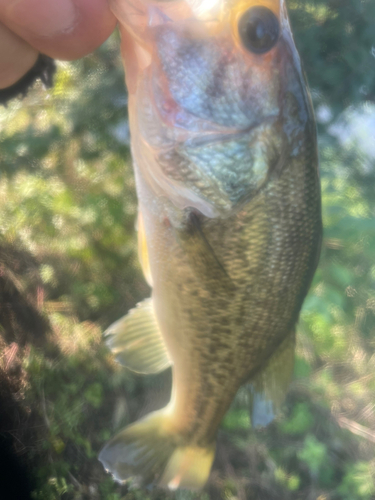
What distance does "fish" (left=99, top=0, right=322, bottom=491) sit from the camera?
372 mm

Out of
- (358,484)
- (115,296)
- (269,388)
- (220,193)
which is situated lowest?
(358,484)

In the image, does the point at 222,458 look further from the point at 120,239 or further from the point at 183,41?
the point at 183,41

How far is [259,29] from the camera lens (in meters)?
0.37

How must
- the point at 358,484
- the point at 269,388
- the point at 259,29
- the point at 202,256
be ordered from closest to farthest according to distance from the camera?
the point at 259,29
the point at 202,256
the point at 269,388
the point at 358,484

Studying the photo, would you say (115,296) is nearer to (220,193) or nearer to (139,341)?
(139,341)

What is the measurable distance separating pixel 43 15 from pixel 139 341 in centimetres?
57

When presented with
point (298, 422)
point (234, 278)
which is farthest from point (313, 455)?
point (234, 278)

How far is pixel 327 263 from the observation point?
1008 mm

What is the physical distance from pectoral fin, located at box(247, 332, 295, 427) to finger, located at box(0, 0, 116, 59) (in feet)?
2.01

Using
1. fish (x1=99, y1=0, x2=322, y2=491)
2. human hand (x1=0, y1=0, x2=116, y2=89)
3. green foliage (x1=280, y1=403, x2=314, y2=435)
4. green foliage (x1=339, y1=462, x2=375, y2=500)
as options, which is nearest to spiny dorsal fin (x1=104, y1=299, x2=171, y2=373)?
fish (x1=99, y1=0, x2=322, y2=491)

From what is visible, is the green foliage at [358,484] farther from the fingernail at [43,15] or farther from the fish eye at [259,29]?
the fingernail at [43,15]

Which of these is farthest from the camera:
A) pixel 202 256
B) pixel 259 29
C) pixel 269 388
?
pixel 269 388

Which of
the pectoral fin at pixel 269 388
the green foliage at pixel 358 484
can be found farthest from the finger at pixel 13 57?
the green foliage at pixel 358 484

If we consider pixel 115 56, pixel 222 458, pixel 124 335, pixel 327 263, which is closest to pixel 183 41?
pixel 124 335
